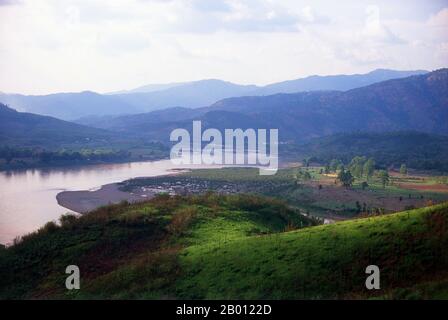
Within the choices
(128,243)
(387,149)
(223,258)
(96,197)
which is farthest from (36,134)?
(223,258)

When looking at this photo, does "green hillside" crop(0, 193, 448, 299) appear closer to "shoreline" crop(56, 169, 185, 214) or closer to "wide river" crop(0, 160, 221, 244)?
"wide river" crop(0, 160, 221, 244)

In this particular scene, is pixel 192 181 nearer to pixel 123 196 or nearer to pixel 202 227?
pixel 123 196

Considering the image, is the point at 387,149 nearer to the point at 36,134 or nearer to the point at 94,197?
the point at 94,197

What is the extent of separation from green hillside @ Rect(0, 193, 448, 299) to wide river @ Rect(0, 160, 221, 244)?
1912 cm

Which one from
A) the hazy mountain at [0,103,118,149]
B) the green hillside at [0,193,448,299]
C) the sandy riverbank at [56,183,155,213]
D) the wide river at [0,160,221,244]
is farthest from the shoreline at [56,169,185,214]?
the hazy mountain at [0,103,118,149]

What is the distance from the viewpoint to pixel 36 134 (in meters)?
173

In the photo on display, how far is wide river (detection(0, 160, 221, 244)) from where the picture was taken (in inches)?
2218

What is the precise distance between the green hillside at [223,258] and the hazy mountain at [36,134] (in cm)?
12555

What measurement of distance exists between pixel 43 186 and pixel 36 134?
9227cm

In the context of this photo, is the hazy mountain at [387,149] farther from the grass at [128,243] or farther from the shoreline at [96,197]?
the grass at [128,243]

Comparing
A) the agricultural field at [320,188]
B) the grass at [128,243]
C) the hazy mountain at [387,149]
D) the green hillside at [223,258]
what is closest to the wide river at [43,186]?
the agricultural field at [320,188]
